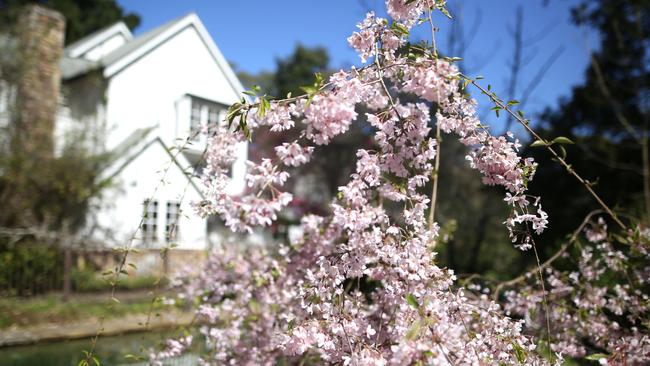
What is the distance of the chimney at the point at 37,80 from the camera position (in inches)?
453

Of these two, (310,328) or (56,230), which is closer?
(310,328)

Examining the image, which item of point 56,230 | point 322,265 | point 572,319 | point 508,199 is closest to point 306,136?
point 322,265

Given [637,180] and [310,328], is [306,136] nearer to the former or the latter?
[310,328]

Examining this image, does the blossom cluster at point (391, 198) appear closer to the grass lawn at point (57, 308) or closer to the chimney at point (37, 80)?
the grass lawn at point (57, 308)

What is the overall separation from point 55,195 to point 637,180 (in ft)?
48.1

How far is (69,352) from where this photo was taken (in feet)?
22.0

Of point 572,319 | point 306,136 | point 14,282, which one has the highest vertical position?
point 306,136

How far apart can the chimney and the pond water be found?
5881 millimetres

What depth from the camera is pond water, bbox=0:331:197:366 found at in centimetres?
599

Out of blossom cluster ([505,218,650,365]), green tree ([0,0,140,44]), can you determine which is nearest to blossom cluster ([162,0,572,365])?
blossom cluster ([505,218,650,365])

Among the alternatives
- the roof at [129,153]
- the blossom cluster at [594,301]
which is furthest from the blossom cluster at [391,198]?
the roof at [129,153]

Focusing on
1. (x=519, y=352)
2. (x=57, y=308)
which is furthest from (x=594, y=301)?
(x=57, y=308)

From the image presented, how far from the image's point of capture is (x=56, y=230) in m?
11.5

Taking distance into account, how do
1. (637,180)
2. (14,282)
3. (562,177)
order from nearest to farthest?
(14,282) < (637,180) < (562,177)
